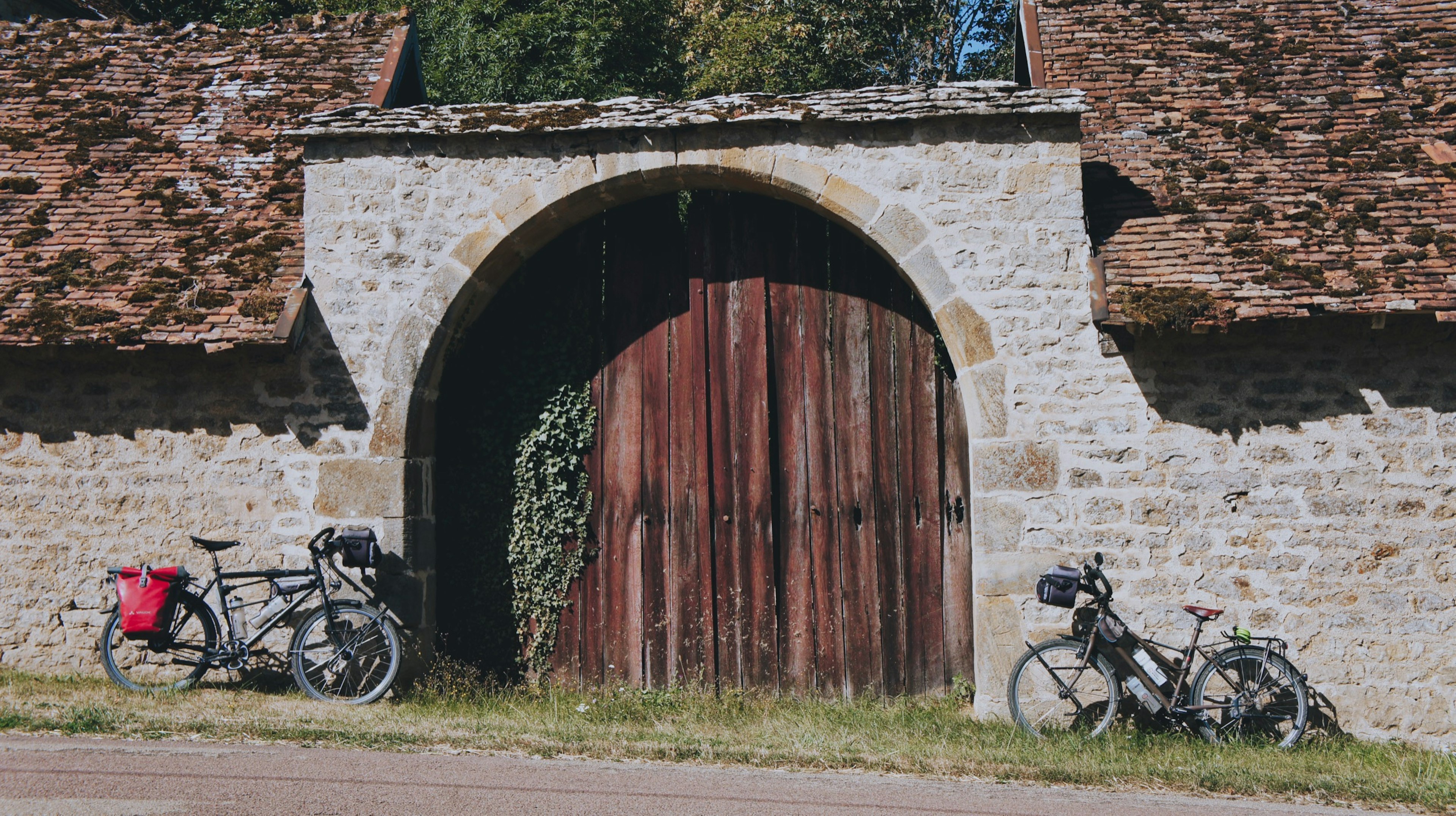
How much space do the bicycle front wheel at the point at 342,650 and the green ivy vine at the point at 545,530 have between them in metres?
0.92

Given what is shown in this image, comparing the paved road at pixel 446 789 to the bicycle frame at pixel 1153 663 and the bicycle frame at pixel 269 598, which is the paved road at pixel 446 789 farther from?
the bicycle frame at pixel 269 598

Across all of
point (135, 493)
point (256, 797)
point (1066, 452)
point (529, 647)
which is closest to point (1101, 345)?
point (1066, 452)

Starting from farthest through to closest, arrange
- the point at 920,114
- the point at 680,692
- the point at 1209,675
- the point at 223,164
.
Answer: the point at 223,164, the point at 680,692, the point at 920,114, the point at 1209,675

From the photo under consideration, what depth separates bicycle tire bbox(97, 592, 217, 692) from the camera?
21.0 feet

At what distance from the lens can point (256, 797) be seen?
439cm

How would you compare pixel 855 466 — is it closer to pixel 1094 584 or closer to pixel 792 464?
pixel 792 464

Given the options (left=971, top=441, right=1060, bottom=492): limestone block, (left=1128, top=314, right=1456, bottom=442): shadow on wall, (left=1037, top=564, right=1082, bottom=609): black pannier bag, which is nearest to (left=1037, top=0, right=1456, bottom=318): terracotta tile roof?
(left=1128, top=314, right=1456, bottom=442): shadow on wall

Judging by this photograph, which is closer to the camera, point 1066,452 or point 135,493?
point 1066,452

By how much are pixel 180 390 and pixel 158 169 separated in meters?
1.95

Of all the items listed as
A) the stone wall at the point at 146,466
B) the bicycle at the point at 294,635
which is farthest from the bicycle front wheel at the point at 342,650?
the stone wall at the point at 146,466

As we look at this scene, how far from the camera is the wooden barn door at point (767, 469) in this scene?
681 cm

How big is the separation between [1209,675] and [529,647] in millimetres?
4128

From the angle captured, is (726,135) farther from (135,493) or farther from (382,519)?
(135,493)

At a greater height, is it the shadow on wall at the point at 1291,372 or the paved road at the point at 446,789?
the shadow on wall at the point at 1291,372
